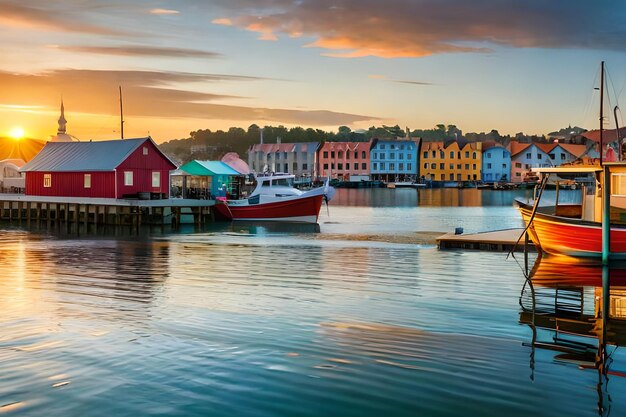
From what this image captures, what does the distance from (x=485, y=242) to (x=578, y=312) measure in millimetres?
14377

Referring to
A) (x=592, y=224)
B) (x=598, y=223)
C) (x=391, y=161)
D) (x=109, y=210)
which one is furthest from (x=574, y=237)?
(x=391, y=161)

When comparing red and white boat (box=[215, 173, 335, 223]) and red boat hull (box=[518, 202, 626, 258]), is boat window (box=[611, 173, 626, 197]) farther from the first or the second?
red and white boat (box=[215, 173, 335, 223])

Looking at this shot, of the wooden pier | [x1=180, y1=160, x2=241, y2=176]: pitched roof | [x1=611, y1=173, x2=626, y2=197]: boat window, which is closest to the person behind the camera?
[x1=611, y1=173, x2=626, y2=197]: boat window

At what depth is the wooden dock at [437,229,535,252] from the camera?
32312 mm

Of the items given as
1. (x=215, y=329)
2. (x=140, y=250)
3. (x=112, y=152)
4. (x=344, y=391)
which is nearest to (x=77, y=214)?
(x=112, y=152)

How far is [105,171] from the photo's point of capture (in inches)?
2186

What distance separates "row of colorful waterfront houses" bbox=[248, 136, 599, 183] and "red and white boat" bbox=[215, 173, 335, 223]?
106376mm

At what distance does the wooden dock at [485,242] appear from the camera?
106 ft

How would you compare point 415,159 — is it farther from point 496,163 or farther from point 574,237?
point 574,237

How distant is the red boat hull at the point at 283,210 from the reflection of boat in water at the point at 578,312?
29.3 metres

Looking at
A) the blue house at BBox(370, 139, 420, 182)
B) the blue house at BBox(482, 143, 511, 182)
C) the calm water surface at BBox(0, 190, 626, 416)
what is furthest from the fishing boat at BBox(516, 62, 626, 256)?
the blue house at BBox(482, 143, 511, 182)

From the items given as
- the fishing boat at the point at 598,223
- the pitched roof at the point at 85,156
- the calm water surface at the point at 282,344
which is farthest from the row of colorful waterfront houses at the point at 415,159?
the calm water surface at the point at 282,344

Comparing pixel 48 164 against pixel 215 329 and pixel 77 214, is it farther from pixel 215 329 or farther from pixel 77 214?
A: pixel 215 329

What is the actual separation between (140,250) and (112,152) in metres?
23.9
